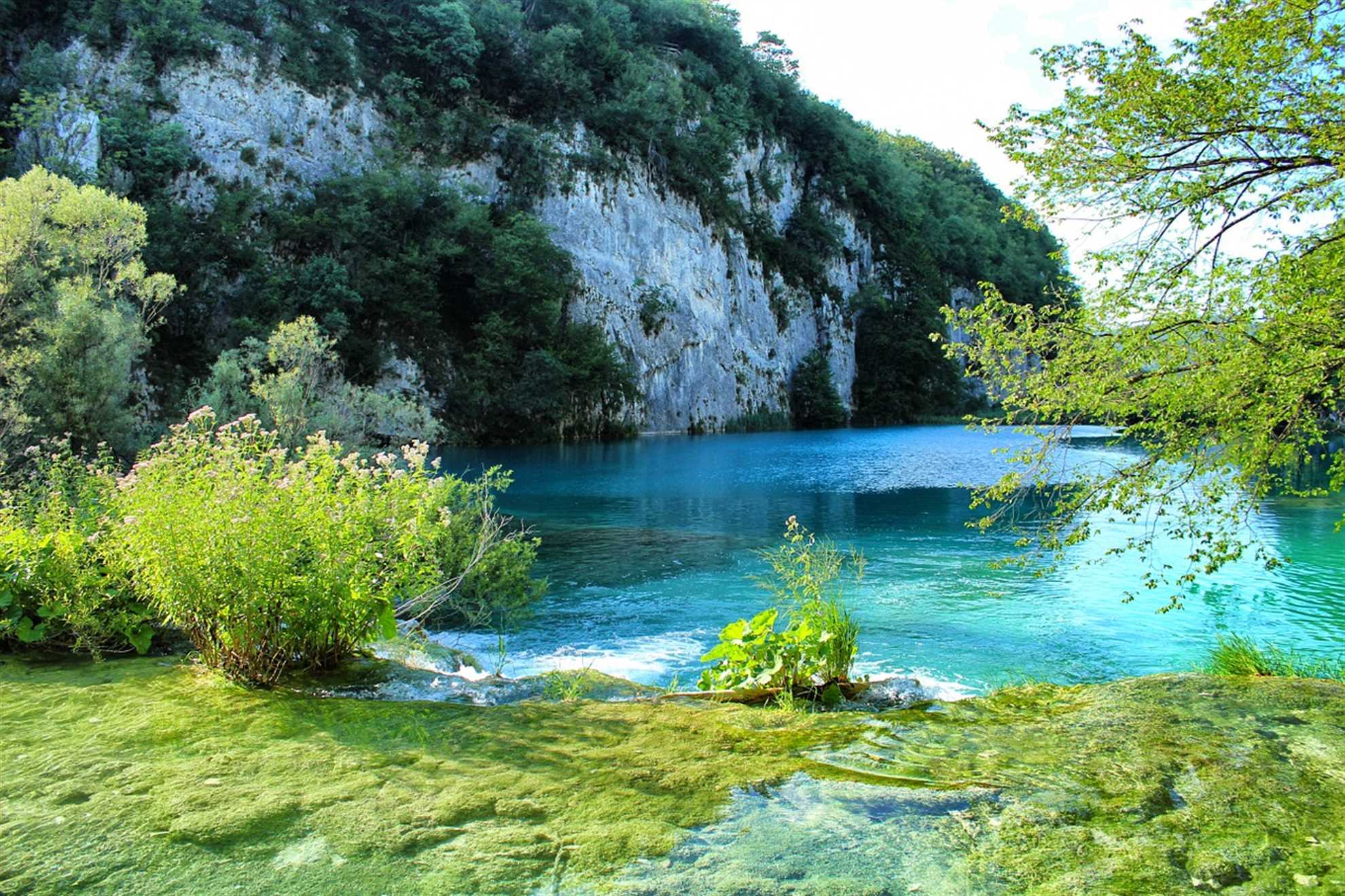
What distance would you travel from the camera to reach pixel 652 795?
332 centimetres

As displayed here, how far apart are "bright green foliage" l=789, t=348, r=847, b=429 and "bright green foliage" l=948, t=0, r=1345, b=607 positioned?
70.6 metres

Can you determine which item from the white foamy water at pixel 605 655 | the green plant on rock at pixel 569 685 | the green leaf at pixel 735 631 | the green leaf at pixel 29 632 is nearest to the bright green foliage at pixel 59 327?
the white foamy water at pixel 605 655

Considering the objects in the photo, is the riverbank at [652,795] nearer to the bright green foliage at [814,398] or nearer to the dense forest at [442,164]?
the dense forest at [442,164]

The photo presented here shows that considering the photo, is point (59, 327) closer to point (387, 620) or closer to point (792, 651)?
point (387, 620)

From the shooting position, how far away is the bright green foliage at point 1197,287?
6.08 m

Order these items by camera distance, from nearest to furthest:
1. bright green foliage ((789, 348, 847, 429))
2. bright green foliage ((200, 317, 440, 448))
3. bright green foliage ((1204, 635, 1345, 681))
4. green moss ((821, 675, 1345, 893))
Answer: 1. green moss ((821, 675, 1345, 893))
2. bright green foliage ((1204, 635, 1345, 681))
3. bright green foliage ((200, 317, 440, 448))
4. bright green foliage ((789, 348, 847, 429))

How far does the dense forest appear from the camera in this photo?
39594 mm

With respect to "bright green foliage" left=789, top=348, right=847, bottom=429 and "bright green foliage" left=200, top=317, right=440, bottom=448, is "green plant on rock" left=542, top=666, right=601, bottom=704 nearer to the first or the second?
"bright green foliage" left=200, top=317, right=440, bottom=448

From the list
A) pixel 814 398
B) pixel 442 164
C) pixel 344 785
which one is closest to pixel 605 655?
pixel 344 785

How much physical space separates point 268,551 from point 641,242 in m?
57.7

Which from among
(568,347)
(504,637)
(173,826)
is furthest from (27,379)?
(568,347)

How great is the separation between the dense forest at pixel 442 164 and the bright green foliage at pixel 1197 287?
27879mm

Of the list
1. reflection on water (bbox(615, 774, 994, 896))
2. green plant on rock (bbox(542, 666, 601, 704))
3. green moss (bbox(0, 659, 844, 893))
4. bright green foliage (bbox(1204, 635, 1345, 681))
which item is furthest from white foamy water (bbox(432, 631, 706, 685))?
reflection on water (bbox(615, 774, 994, 896))

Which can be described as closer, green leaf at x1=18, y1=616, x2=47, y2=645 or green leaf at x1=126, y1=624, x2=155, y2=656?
green leaf at x1=18, y1=616, x2=47, y2=645
